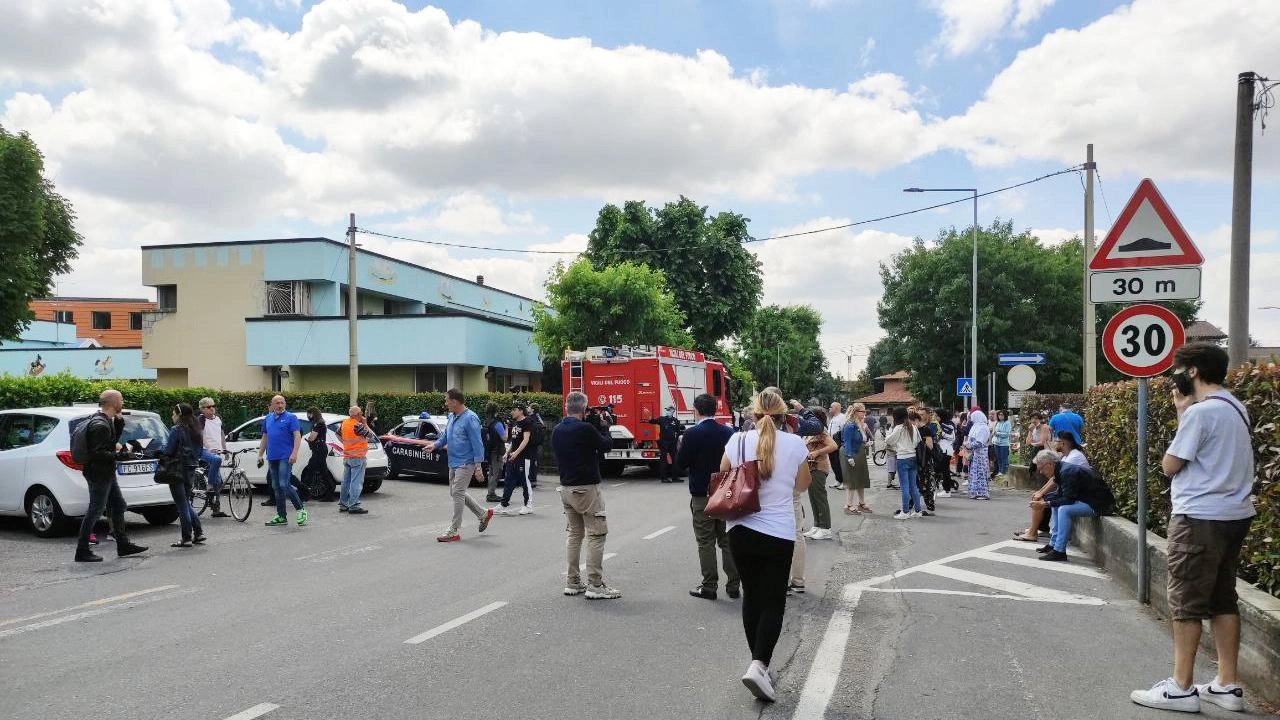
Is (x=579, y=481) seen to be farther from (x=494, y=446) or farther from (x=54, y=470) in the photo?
(x=494, y=446)

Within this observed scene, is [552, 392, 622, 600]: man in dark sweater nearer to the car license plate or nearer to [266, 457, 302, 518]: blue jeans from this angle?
[266, 457, 302, 518]: blue jeans

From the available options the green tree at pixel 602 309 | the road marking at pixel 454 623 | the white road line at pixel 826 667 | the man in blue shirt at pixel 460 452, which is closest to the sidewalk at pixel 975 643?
the white road line at pixel 826 667

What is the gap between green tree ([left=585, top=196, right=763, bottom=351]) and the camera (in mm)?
43344

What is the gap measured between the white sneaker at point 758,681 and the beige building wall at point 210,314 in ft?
118

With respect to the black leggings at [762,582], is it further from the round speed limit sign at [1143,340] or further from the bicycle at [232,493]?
the bicycle at [232,493]

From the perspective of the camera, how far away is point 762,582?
5.39 metres

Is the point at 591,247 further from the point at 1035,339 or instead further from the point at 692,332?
the point at 1035,339

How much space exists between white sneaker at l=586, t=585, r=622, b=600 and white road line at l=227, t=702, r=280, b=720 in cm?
335

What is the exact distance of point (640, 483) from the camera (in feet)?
71.1

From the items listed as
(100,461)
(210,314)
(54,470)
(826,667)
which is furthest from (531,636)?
(210,314)

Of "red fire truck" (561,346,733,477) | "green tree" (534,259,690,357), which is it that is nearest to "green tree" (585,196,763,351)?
"green tree" (534,259,690,357)

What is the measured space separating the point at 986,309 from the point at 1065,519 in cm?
3533

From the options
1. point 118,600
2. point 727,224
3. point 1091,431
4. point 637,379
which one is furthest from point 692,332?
point 118,600

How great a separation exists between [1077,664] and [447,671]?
4045mm
